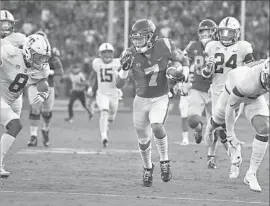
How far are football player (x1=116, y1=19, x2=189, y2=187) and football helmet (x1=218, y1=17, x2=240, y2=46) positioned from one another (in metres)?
1.57

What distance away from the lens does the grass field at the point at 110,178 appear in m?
8.14

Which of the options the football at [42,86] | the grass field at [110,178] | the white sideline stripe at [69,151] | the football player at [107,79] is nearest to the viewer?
the grass field at [110,178]

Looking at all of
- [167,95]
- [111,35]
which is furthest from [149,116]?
[111,35]

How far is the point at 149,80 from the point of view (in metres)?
9.11

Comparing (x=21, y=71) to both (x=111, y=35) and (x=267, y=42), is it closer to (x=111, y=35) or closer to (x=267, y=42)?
(x=111, y=35)

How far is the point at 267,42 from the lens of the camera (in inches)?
928

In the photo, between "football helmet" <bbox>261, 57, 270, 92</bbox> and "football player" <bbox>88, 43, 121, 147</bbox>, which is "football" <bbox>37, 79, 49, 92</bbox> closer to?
"football helmet" <bbox>261, 57, 270, 92</bbox>

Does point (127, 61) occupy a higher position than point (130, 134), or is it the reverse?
point (127, 61)

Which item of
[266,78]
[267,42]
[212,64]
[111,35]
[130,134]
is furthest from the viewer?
[267,42]

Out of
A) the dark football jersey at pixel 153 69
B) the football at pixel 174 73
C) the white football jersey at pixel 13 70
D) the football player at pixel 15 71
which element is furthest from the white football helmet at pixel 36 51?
the football at pixel 174 73

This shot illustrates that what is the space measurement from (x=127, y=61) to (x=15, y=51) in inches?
52.7

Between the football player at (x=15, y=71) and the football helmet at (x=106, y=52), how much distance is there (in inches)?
200

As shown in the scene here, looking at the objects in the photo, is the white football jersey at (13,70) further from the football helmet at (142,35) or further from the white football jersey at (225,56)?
the white football jersey at (225,56)

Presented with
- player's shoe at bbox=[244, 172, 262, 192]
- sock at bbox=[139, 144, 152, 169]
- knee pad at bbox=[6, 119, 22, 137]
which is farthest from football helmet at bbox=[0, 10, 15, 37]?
player's shoe at bbox=[244, 172, 262, 192]
